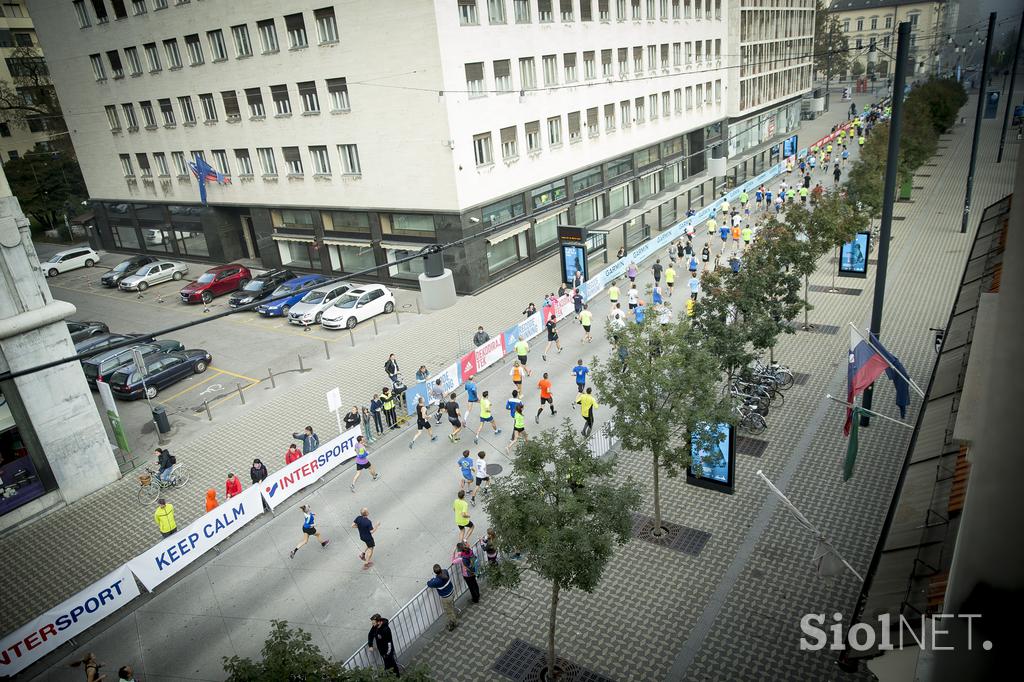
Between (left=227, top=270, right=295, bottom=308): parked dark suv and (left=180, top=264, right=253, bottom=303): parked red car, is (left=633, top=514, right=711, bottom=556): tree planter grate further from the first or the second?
(left=180, top=264, right=253, bottom=303): parked red car

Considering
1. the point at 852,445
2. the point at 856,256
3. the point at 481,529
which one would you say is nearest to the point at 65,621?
the point at 481,529

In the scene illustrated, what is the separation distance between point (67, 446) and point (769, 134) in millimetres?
69847

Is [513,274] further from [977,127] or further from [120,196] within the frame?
[120,196]

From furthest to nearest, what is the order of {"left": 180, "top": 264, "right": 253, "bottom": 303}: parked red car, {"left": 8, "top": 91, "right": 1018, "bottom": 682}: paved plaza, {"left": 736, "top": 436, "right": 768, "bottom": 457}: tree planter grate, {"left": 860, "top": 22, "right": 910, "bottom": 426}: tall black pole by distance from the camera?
1. {"left": 180, "top": 264, "right": 253, "bottom": 303}: parked red car
2. {"left": 736, "top": 436, "right": 768, "bottom": 457}: tree planter grate
3. {"left": 860, "top": 22, "right": 910, "bottom": 426}: tall black pole
4. {"left": 8, "top": 91, "right": 1018, "bottom": 682}: paved plaza

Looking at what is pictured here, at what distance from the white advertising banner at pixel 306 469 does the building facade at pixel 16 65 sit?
185 ft

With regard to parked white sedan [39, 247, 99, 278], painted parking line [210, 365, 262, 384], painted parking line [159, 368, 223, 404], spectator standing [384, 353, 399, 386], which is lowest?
painted parking line [159, 368, 223, 404]

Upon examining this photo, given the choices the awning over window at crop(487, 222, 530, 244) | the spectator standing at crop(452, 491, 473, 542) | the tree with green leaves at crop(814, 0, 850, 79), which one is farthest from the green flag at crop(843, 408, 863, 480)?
the tree with green leaves at crop(814, 0, 850, 79)

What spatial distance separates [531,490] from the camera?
1161 centimetres

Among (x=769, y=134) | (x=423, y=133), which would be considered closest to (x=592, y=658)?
(x=423, y=133)

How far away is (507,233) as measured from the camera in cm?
3566

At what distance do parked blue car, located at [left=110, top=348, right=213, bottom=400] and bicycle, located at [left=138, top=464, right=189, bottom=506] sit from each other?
18.2 ft

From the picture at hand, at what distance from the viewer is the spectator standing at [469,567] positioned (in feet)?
46.3

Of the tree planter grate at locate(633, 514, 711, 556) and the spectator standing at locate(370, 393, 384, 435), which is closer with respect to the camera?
the tree planter grate at locate(633, 514, 711, 556)

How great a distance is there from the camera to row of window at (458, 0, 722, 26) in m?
31.8
